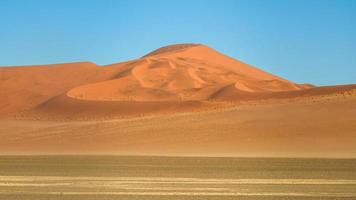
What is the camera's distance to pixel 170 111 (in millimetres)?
52719

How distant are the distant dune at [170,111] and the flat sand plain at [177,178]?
17.7ft

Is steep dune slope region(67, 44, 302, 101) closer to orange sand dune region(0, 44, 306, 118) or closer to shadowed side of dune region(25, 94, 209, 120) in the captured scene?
orange sand dune region(0, 44, 306, 118)

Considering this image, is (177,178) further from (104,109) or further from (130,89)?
(130,89)

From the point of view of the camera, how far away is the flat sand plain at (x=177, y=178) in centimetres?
1366

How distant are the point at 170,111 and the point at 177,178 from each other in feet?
117

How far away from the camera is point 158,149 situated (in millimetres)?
29781

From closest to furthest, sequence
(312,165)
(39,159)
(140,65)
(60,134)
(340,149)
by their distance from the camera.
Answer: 1. (312,165)
2. (39,159)
3. (340,149)
4. (60,134)
5. (140,65)

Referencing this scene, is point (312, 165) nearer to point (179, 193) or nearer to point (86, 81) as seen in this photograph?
point (179, 193)

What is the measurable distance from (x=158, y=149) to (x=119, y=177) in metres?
12.5

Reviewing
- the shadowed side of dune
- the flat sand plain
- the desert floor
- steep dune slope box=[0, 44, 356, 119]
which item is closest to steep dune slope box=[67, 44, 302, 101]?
steep dune slope box=[0, 44, 356, 119]

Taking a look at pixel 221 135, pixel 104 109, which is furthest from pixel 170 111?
pixel 221 135

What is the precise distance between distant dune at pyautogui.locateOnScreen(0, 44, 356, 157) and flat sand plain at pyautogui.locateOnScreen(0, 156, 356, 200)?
5398 millimetres

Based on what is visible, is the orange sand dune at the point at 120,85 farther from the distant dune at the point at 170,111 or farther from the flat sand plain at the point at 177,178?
the flat sand plain at the point at 177,178

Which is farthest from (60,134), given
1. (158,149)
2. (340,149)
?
(340,149)
